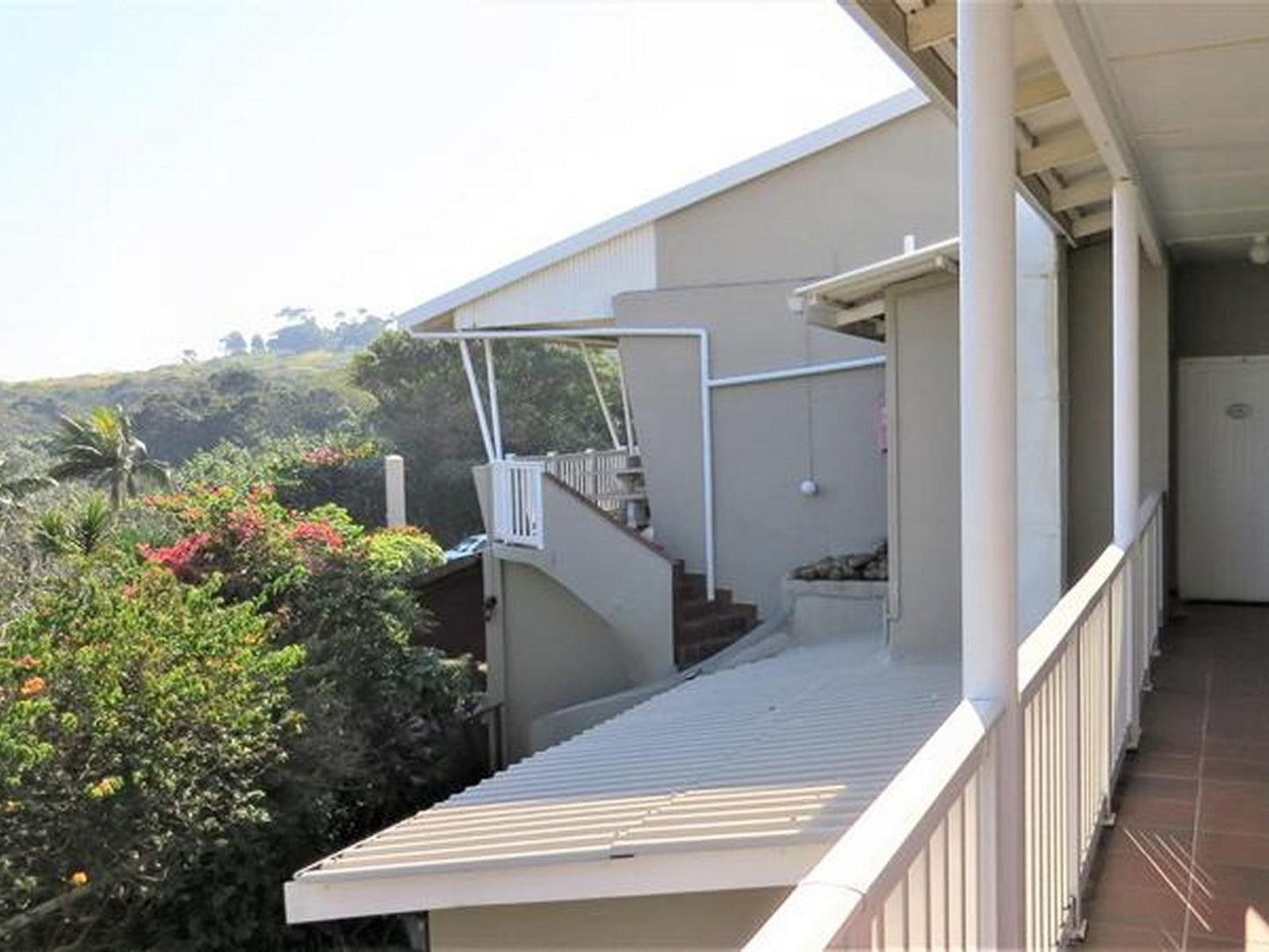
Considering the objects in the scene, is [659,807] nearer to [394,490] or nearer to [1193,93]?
[1193,93]

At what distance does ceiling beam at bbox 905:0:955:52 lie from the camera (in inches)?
124

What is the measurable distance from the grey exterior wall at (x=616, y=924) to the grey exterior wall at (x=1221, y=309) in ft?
18.7

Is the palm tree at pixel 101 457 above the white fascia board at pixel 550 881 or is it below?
above

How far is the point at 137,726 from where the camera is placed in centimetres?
768

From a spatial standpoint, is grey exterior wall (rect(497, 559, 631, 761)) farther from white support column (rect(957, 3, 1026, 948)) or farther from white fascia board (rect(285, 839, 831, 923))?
white support column (rect(957, 3, 1026, 948))

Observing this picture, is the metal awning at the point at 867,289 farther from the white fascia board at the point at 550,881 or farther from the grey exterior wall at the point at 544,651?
the grey exterior wall at the point at 544,651

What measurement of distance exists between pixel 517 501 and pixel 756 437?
109 inches

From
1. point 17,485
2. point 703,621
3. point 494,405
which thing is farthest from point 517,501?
point 17,485

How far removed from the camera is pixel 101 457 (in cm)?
3030

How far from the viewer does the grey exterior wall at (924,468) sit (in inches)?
280

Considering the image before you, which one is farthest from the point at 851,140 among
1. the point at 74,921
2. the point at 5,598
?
the point at 5,598

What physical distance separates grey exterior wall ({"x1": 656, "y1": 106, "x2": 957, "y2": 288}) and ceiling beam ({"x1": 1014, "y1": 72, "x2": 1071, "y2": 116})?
731 cm

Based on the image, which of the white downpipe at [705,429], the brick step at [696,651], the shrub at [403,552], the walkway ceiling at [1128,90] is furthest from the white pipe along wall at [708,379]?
the walkway ceiling at [1128,90]

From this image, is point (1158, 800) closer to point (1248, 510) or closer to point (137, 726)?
point (1248, 510)
